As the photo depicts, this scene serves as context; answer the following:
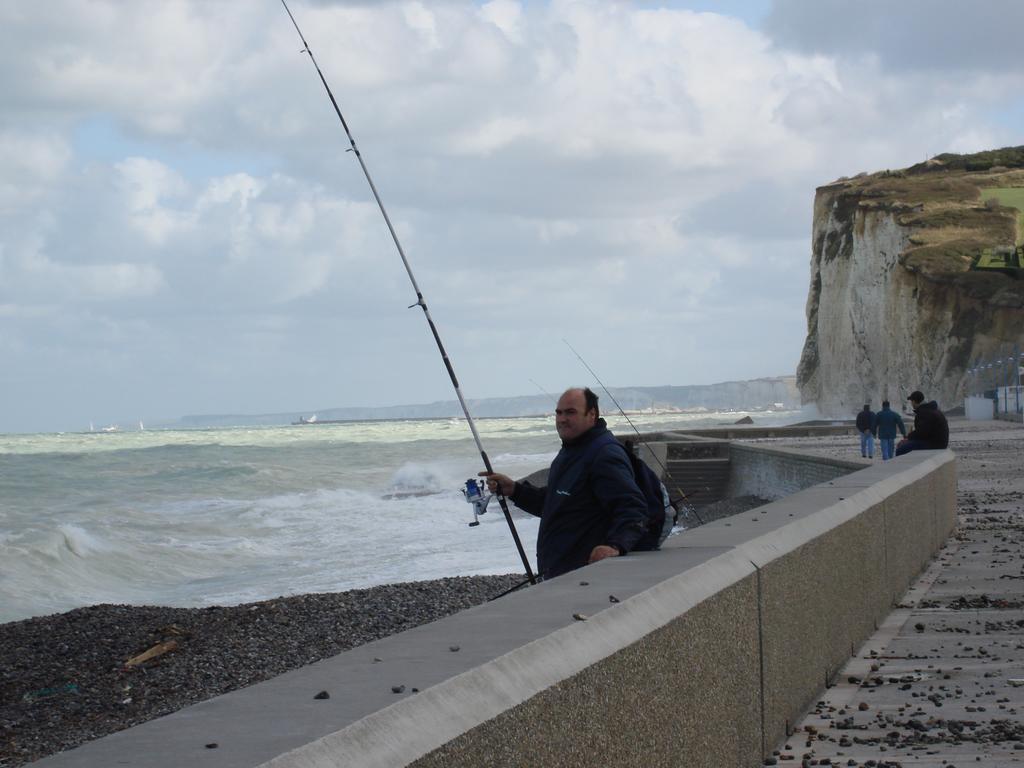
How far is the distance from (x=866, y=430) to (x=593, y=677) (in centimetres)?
2570

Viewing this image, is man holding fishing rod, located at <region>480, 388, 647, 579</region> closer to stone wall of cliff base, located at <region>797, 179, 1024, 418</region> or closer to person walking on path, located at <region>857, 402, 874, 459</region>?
person walking on path, located at <region>857, 402, 874, 459</region>

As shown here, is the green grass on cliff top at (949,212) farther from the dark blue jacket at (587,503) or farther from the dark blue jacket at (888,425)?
the dark blue jacket at (587,503)

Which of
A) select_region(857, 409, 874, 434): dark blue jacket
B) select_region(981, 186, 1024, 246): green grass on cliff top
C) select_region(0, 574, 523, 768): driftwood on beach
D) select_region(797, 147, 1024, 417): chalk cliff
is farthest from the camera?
select_region(981, 186, 1024, 246): green grass on cliff top

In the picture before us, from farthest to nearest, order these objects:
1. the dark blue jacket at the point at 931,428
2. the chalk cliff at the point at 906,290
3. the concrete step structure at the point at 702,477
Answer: the chalk cliff at the point at 906,290, the concrete step structure at the point at 702,477, the dark blue jacket at the point at 931,428

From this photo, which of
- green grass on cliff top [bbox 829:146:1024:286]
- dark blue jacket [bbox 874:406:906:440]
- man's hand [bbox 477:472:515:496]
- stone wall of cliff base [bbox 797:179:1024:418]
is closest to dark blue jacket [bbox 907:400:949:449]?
dark blue jacket [bbox 874:406:906:440]

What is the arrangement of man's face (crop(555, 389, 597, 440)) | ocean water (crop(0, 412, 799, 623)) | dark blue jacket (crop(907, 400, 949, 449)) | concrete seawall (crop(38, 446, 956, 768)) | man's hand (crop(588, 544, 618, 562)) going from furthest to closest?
ocean water (crop(0, 412, 799, 623)), dark blue jacket (crop(907, 400, 949, 449)), man's face (crop(555, 389, 597, 440)), man's hand (crop(588, 544, 618, 562)), concrete seawall (crop(38, 446, 956, 768))

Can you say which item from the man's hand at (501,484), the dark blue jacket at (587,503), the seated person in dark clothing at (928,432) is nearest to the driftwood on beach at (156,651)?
the man's hand at (501,484)

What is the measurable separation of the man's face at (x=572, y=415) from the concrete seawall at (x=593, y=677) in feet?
2.03

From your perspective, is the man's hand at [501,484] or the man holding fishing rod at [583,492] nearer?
the man holding fishing rod at [583,492]

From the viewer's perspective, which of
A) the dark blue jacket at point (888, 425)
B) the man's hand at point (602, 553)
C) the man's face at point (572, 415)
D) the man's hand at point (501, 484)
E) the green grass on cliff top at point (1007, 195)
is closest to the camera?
the man's hand at point (602, 553)

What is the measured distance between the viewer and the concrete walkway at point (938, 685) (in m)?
4.77

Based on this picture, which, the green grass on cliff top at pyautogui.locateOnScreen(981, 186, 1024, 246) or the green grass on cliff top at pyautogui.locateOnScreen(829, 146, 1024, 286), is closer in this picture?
the green grass on cliff top at pyautogui.locateOnScreen(829, 146, 1024, 286)

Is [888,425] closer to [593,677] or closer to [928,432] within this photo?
[928,432]

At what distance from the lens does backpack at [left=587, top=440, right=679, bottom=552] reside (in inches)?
203
